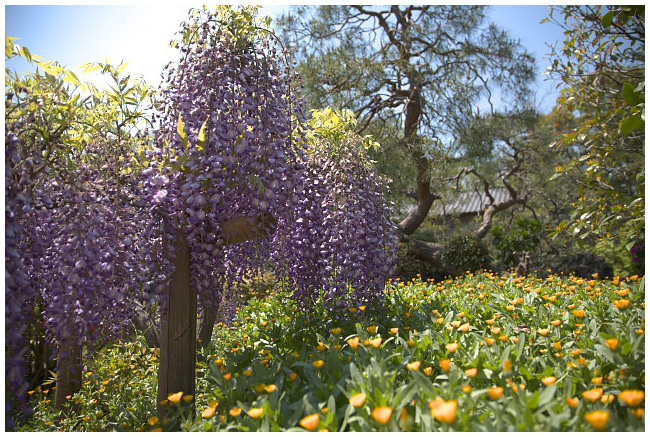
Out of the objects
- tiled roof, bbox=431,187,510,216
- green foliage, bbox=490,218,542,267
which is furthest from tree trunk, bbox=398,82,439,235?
green foliage, bbox=490,218,542,267

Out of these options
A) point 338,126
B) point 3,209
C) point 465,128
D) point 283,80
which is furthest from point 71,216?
point 465,128

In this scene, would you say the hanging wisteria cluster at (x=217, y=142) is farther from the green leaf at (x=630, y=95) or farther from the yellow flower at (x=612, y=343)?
the green leaf at (x=630, y=95)

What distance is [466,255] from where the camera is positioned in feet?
23.0

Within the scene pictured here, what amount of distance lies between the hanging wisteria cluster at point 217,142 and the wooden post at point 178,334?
58mm

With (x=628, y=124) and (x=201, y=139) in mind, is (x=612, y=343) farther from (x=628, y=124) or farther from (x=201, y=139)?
(x=201, y=139)

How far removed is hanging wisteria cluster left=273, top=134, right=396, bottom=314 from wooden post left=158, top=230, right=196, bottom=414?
24.7 inches

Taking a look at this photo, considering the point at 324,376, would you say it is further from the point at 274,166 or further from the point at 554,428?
the point at 274,166

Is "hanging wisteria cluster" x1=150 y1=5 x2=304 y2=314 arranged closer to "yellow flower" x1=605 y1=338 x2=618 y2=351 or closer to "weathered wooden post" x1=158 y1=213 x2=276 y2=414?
"weathered wooden post" x1=158 y1=213 x2=276 y2=414

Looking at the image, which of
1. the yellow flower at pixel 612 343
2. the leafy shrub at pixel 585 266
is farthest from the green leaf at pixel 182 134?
the leafy shrub at pixel 585 266

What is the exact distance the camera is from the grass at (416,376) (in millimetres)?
1300

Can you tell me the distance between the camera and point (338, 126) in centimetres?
290

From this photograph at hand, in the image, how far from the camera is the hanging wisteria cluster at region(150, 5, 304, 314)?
197cm

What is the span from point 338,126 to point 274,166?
0.96 meters

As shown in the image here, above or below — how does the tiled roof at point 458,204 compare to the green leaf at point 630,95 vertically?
above
